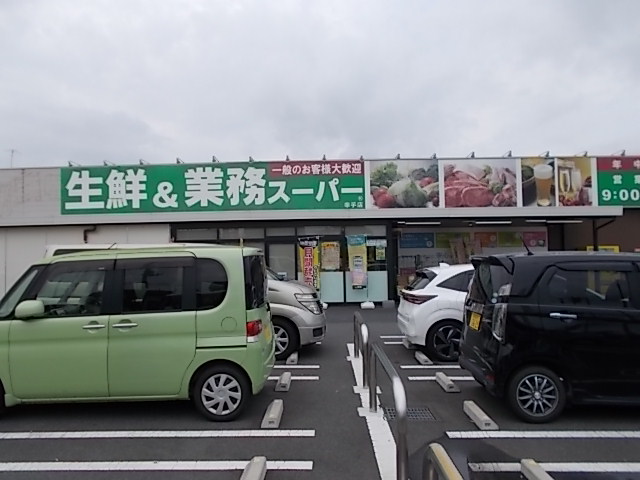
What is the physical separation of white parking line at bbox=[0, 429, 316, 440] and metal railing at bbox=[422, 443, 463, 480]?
7.01 feet

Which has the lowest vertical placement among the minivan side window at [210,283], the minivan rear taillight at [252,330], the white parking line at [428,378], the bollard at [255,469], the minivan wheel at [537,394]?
the white parking line at [428,378]

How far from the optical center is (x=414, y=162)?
1531 centimetres

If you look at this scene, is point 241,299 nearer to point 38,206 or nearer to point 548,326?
point 548,326

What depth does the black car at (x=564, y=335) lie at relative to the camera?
5023mm

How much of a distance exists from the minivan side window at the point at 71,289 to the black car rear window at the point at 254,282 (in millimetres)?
1557

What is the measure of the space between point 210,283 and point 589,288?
13.3 ft

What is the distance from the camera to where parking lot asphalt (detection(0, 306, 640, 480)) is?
4109 millimetres

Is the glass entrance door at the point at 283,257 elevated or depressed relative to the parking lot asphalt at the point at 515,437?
elevated

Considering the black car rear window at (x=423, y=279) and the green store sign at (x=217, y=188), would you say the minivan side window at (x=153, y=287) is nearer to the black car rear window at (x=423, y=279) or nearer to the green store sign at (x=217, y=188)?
the black car rear window at (x=423, y=279)

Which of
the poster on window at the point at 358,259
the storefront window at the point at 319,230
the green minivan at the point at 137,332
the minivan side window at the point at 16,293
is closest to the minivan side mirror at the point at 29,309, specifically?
the green minivan at the point at 137,332

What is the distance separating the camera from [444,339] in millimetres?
7883

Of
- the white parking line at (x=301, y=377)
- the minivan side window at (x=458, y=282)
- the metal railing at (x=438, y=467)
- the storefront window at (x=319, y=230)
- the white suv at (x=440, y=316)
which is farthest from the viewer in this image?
the storefront window at (x=319, y=230)

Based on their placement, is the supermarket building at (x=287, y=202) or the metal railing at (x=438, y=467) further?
the supermarket building at (x=287, y=202)

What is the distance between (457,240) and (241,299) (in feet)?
41.8
